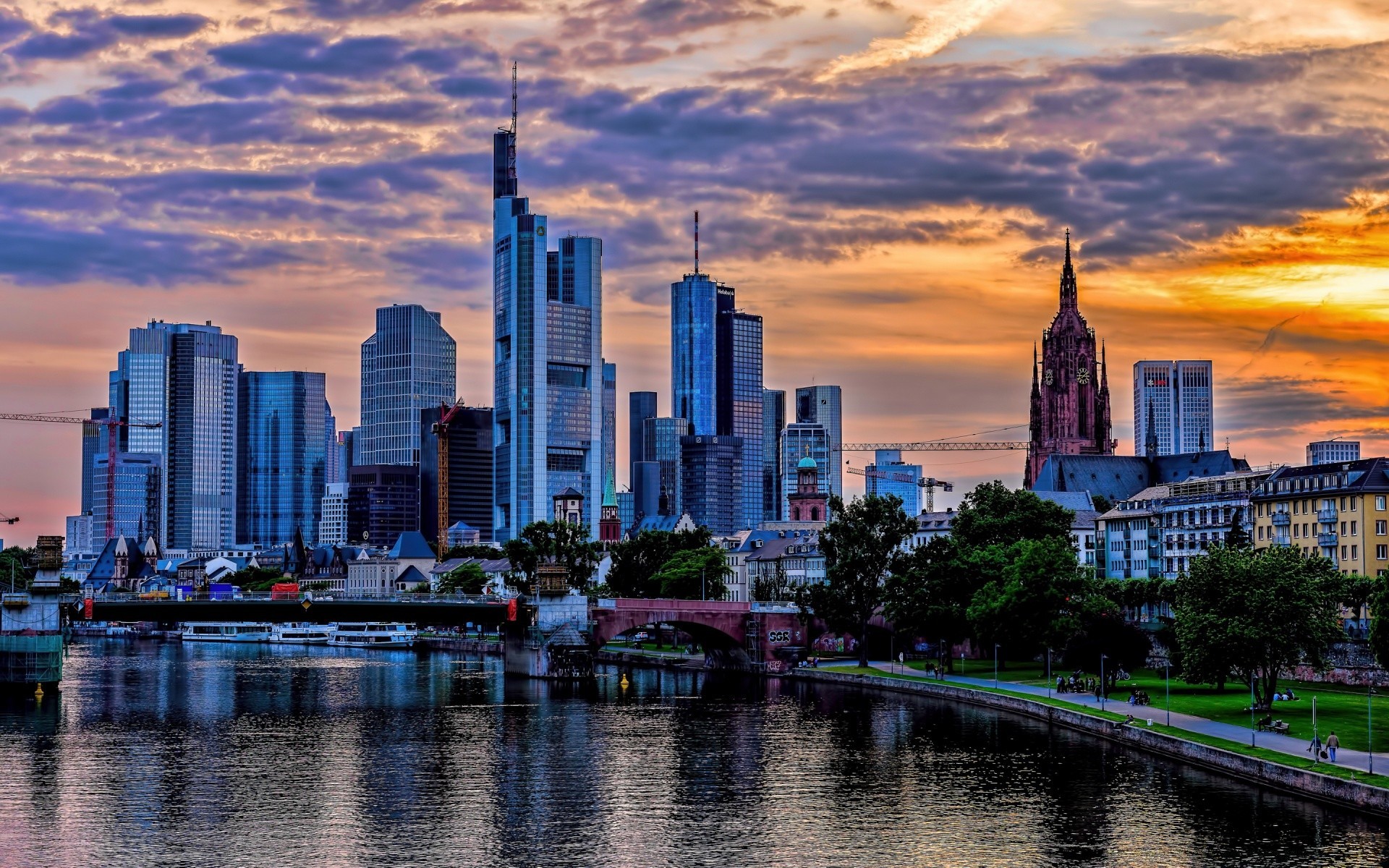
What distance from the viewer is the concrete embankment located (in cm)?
8169

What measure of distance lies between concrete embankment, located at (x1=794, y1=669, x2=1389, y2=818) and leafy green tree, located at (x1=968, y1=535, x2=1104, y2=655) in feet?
29.4

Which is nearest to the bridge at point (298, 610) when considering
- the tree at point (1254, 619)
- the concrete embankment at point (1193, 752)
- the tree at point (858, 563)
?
the tree at point (858, 563)

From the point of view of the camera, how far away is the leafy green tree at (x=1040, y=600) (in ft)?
495

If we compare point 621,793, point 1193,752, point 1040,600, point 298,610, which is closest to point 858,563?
point 1040,600

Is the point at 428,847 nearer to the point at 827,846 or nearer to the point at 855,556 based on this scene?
the point at 827,846

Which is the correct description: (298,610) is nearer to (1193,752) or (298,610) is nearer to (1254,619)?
(1254,619)

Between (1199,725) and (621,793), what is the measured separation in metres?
38.7

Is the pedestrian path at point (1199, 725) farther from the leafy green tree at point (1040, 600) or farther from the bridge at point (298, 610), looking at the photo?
the bridge at point (298, 610)

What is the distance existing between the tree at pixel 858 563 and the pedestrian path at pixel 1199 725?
2630 cm

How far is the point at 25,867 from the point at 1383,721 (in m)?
76.4

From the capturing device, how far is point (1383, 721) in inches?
4114

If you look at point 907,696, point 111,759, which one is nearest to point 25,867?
point 111,759

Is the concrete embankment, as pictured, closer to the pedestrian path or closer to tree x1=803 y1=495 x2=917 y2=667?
the pedestrian path

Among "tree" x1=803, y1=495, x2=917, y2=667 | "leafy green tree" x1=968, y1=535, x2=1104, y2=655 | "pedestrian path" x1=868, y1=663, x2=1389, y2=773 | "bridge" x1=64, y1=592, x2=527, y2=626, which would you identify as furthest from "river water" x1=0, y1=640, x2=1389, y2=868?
"tree" x1=803, y1=495, x2=917, y2=667
